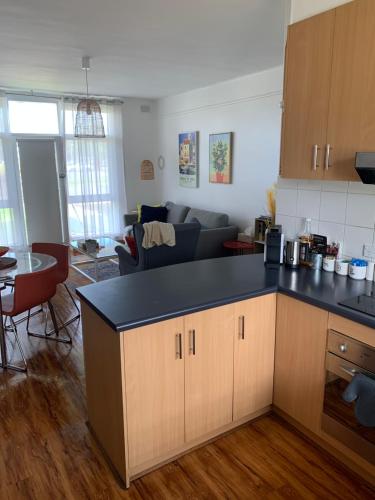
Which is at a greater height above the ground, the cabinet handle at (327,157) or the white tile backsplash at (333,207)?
the cabinet handle at (327,157)

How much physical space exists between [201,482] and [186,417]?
1.04ft

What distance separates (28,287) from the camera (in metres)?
2.95

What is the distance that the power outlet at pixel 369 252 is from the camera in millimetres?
2234

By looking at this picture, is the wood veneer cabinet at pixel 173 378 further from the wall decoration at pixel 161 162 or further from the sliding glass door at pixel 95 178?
the wall decoration at pixel 161 162

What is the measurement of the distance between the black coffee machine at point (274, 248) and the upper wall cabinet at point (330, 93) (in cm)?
42

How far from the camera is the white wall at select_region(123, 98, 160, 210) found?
7.16m

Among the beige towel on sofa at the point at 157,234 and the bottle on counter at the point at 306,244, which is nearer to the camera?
the bottle on counter at the point at 306,244

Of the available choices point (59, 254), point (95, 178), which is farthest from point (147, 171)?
point (59, 254)

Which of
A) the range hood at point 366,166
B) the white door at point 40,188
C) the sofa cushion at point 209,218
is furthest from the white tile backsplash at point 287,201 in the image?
the white door at point 40,188

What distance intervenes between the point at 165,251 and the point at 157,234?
25cm

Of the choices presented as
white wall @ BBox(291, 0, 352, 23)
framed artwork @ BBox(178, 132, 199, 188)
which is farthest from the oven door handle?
framed artwork @ BBox(178, 132, 199, 188)

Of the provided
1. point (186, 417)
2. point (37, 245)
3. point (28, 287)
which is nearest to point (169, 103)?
point (37, 245)

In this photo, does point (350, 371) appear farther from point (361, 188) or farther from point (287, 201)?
point (287, 201)

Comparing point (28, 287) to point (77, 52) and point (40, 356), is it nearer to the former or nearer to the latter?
point (40, 356)
